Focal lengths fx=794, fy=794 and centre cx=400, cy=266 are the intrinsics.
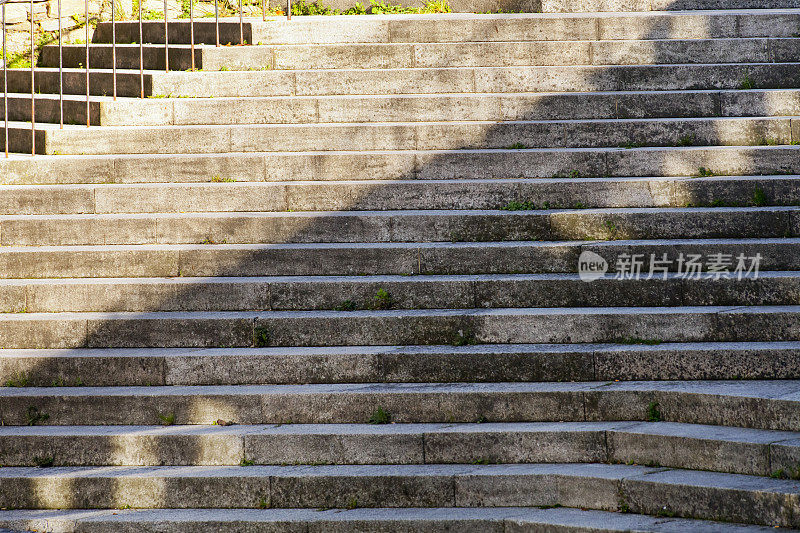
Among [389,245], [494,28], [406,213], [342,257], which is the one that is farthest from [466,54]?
[342,257]

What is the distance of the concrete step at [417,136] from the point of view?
6.85 metres

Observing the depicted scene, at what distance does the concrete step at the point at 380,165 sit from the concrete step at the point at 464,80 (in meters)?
1.07

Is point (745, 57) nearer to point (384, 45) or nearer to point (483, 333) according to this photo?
point (384, 45)

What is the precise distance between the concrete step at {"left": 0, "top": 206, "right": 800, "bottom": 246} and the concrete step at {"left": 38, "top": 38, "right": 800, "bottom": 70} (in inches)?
88.8

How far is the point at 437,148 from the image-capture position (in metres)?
7.01

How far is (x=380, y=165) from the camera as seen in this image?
676 cm

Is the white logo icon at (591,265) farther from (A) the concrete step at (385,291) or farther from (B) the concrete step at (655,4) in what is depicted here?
(B) the concrete step at (655,4)

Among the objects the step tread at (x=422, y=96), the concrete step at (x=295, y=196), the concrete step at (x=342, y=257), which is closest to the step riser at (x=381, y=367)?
the concrete step at (x=342, y=257)

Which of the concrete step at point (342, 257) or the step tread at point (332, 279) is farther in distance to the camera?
the concrete step at point (342, 257)

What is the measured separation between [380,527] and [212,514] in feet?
3.19

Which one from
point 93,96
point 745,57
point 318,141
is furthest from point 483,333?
point 93,96

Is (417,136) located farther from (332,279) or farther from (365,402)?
(365,402)

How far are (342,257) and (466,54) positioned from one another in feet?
10.0

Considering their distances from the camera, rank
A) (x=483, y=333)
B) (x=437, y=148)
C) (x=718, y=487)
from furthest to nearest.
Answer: (x=437, y=148) < (x=483, y=333) < (x=718, y=487)
